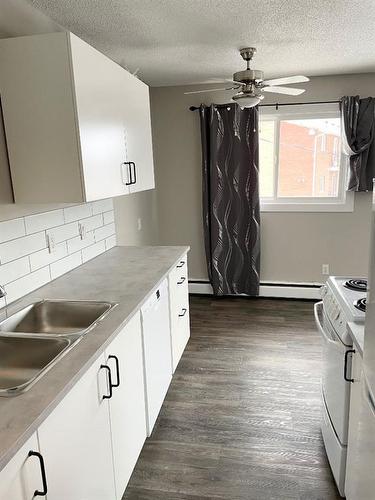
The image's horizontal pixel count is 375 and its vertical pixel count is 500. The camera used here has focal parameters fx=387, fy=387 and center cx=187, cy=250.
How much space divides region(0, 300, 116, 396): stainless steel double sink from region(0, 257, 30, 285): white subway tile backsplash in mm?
174

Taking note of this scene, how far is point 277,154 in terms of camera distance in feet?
14.0

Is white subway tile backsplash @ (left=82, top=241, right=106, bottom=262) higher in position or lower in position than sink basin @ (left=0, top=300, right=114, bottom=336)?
higher

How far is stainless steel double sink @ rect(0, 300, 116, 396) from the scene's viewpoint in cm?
146

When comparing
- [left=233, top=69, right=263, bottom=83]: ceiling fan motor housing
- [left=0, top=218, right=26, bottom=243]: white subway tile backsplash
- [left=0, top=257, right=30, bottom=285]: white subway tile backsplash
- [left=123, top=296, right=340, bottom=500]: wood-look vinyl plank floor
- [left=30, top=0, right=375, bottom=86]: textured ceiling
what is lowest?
[left=123, top=296, right=340, bottom=500]: wood-look vinyl plank floor

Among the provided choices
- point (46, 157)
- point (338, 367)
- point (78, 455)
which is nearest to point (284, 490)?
point (338, 367)

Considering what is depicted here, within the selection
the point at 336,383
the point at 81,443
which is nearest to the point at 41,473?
the point at 81,443

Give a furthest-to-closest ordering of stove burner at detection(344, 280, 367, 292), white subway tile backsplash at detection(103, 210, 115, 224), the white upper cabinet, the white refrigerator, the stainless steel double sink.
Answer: white subway tile backsplash at detection(103, 210, 115, 224)
stove burner at detection(344, 280, 367, 292)
the white upper cabinet
the stainless steel double sink
the white refrigerator

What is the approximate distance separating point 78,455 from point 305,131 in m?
3.85

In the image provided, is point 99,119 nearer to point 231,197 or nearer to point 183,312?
point 183,312

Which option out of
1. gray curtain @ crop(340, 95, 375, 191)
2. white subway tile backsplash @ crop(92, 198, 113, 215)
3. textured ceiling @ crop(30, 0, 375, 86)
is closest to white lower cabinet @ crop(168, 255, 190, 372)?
white subway tile backsplash @ crop(92, 198, 113, 215)

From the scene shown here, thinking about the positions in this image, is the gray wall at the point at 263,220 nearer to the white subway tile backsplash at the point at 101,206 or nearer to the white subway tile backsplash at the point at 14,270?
the white subway tile backsplash at the point at 101,206

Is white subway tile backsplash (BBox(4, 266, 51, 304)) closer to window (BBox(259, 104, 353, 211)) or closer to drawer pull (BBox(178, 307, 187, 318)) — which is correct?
drawer pull (BBox(178, 307, 187, 318))

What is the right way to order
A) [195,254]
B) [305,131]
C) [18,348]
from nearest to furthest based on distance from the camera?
[18,348] → [305,131] → [195,254]

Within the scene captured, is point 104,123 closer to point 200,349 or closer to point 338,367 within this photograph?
point 338,367
